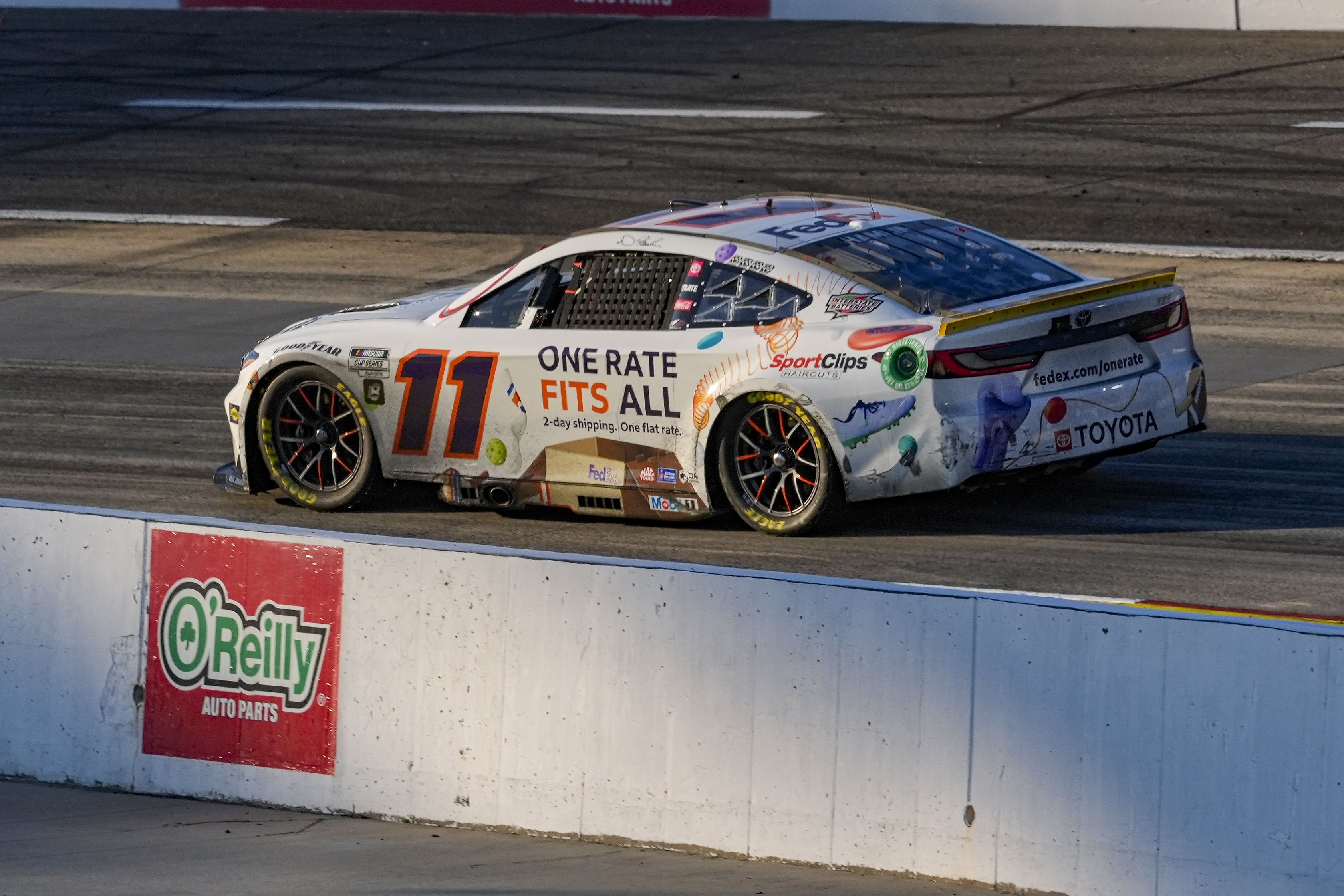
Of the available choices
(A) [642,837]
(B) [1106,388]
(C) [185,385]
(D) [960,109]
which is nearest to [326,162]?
(D) [960,109]

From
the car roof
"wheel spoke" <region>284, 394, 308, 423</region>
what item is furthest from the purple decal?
"wheel spoke" <region>284, 394, 308, 423</region>

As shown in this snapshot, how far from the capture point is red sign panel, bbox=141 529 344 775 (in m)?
7.04

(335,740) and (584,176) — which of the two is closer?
(335,740)

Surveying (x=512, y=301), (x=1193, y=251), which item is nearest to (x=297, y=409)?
(x=512, y=301)

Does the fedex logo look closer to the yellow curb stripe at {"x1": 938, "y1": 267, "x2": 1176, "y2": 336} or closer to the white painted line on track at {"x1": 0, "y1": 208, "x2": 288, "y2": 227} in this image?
the yellow curb stripe at {"x1": 938, "y1": 267, "x2": 1176, "y2": 336}

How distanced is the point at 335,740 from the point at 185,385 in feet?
23.4

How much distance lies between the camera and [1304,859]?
5.55 metres

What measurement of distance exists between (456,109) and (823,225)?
1520 centimetres

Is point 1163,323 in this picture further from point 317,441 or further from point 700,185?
point 700,185

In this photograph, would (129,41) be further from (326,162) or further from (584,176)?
(584,176)

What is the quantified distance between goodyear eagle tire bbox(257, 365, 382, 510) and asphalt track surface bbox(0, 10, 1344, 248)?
8352 mm

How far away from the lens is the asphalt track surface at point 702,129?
1866 cm

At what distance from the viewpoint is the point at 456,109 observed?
24.1 metres

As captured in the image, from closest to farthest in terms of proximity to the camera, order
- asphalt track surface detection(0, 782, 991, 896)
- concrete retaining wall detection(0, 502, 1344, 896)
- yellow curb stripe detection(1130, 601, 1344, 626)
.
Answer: concrete retaining wall detection(0, 502, 1344, 896)
asphalt track surface detection(0, 782, 991, 896)
yellow curb stripe detection(1130, 601, 1344, 626)
